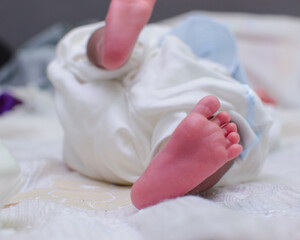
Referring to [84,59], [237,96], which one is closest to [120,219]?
[237,96]

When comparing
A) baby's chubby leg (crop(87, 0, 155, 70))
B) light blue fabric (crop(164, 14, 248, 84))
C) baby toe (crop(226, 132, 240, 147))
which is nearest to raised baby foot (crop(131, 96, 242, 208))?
baby toe (crop(226, 132, 240, 147))

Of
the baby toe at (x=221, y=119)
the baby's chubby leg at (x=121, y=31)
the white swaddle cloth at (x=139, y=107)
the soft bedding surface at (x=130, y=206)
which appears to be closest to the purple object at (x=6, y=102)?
the soft bedding surface at (x=130, y=206)

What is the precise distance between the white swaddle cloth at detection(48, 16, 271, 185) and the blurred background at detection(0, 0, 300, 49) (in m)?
1.46

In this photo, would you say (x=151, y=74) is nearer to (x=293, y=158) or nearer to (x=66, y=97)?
(x=66, y=97)

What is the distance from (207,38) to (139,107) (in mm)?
336

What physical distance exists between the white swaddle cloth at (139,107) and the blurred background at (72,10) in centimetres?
146

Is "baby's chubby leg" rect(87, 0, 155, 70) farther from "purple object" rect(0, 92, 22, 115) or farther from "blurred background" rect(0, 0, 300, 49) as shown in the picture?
"blurred background" rect(0, 0, 300, 49)

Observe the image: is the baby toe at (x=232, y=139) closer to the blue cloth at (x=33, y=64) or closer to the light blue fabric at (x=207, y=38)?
the light blue fabric at (x=207, y=38)

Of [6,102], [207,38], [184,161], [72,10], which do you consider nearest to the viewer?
[184,161]

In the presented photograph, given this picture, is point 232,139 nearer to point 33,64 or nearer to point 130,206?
point 130,206

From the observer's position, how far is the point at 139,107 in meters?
0.62

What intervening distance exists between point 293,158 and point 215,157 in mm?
474

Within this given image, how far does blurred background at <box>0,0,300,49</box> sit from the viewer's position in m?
2.11

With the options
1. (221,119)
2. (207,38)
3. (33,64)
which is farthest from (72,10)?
(221,119)
